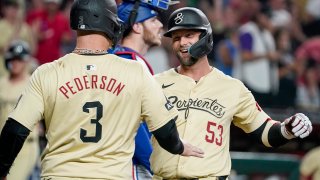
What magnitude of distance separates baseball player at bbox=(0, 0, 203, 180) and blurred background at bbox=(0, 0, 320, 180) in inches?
268

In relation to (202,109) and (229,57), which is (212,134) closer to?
(202,109)

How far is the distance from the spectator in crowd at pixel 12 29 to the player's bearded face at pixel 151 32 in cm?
538

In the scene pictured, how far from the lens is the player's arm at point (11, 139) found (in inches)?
188

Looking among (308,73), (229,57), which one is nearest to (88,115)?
(229,57)

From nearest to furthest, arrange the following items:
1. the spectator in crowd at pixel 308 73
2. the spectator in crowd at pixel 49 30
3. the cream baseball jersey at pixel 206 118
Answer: the cream baseball jersey at pixel 206 118, the spectator in crowd at pixel 49 30, the spectator in crowd at pixel 308 73

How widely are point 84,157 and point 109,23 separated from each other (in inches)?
31.7

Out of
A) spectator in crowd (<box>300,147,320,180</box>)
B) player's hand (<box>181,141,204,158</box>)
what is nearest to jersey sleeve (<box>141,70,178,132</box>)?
player's hand (<box>181,141,204,158</box>)

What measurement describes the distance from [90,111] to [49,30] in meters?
7.46

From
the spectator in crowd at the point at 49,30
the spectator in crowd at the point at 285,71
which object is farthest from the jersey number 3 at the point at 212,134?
the spectator in crowd at the point at 49,30

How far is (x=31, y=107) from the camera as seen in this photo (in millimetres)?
4781

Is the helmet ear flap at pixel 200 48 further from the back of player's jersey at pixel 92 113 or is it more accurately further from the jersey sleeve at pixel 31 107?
the jersey sleeve at pixel 31 107

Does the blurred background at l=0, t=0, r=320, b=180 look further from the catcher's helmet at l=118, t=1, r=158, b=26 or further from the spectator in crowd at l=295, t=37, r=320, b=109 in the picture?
the catcher's helmet at l=118, t=1, r=158, b=26

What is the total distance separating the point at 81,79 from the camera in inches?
190

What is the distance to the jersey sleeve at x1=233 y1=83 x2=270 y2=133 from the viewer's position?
600 centimetres
